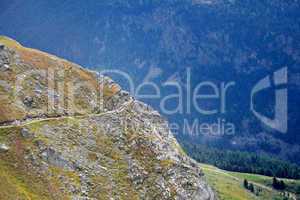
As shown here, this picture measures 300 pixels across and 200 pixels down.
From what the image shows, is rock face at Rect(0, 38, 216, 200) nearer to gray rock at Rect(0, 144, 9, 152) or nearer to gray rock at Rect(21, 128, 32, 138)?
gray rock at Rect(0, 144, 9, 152)

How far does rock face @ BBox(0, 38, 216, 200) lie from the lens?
115 metres

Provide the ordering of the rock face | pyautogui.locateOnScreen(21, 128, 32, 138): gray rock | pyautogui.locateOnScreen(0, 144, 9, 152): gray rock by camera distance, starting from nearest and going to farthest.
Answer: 1. the rock face
2. pyautogui.locateOnScreen(0, 144, 9, 152): gray rock
3. pyautogui.locateOnScreen(21, 128, 32, 138): gray rock

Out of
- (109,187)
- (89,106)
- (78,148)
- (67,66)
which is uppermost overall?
(67,66)

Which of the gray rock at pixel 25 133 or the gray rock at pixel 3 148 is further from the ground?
the gray rock at pixel 25 133

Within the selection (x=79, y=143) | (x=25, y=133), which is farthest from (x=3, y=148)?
(x=79, y=143)

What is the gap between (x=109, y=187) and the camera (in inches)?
4665

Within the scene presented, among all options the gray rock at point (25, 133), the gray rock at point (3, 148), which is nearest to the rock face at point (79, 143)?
the gray rock at point (3, 148)

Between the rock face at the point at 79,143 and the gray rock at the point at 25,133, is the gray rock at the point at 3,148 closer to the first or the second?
the rock face at the point at 79,143

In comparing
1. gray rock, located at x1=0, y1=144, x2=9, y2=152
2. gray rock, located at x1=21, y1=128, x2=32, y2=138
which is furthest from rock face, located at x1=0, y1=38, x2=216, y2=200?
gray rock, located at x1=21, y1=128, x2=32, y2=138

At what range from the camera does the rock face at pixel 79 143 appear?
11462 cm

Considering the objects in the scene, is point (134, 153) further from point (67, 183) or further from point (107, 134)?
point (67, 183)

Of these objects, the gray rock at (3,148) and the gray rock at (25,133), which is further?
the gray rock at (25,133)

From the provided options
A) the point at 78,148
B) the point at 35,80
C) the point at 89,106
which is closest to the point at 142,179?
the point at 78,148

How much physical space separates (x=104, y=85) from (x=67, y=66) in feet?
37.6
